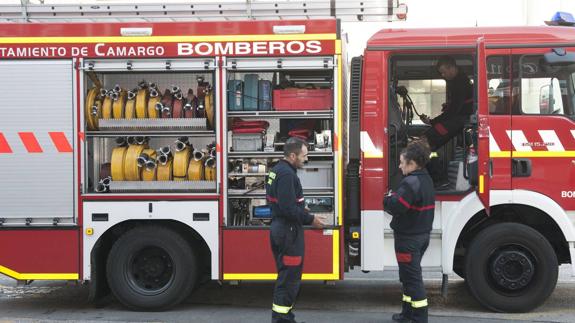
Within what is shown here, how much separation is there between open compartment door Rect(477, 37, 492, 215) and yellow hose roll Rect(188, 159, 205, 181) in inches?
106

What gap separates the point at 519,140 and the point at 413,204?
53.7 inches

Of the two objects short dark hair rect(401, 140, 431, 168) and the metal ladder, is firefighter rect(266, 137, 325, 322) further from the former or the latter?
the metal ladder

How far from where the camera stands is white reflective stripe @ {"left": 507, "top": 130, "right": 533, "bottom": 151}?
19.8ft

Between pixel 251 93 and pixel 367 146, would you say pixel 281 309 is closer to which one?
pixel 367 146

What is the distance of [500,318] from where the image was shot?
6.10 metres

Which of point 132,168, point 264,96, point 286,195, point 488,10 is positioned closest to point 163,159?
point 132,168

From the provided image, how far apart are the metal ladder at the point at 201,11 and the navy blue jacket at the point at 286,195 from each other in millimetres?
1780

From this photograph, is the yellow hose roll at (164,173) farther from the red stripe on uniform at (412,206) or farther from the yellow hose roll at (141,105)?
the red stripe on uniform at (412,206)

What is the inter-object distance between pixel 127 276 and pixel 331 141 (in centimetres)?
243

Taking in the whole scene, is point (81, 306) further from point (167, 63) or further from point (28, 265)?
point (167, 63)

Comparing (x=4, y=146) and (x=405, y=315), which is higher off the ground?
(x=4, y=146)

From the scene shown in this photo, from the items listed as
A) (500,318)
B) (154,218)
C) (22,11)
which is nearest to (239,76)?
(154,218)

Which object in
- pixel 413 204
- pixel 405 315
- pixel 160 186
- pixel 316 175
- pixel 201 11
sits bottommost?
pixel 405 315

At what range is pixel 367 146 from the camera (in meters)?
6.17
